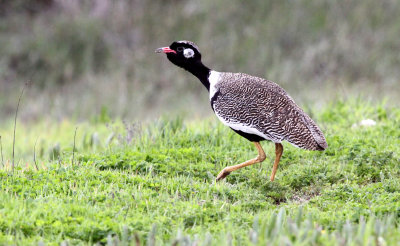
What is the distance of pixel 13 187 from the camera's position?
5562mm

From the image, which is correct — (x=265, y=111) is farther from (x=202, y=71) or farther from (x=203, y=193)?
(x=203, y=193)

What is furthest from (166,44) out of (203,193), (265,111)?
(203,193)

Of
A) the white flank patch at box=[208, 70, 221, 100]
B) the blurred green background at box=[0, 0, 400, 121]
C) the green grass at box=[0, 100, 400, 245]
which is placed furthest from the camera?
the blurred green background at box=[0, 0, 400, 121]

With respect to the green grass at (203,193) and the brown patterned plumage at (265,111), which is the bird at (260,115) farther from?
the green grass at (203,193)

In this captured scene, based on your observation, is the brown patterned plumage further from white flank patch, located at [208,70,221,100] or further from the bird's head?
the bird's head

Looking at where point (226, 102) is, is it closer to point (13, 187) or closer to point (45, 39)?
point (13, 187)

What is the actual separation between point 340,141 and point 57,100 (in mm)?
6991

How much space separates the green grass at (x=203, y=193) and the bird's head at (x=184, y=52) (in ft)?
3.46

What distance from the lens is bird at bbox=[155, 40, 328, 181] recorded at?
633 centimetres

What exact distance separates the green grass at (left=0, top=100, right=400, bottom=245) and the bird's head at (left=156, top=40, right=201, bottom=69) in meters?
1.06

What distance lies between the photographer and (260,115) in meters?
6.44

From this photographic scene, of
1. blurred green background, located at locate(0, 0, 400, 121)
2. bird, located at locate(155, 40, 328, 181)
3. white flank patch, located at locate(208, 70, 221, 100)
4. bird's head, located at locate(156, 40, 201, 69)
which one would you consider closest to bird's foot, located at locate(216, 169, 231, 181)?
bird, located at locate(155, 40, 328, 181)

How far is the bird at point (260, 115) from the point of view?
249 inches

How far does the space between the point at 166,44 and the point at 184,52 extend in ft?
22.9
